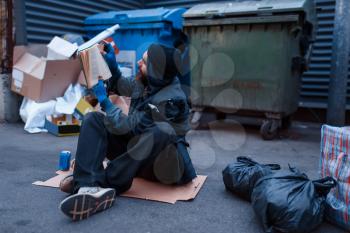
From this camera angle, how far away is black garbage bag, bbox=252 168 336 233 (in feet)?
5.95

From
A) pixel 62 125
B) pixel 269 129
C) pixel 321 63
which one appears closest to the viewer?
pixel 62 125

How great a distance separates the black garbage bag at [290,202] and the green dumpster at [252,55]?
2.28 metres

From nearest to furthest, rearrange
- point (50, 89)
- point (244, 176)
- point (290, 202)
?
point (290, 202), point (244, 176), point (50, 89)

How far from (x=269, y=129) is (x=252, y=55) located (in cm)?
94

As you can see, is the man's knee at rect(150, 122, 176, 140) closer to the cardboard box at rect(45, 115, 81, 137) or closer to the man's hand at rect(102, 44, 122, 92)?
the man's hand at rect(102, 44, 122, 92)

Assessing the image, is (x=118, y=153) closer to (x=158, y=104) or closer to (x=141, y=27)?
(x=158, y=104)

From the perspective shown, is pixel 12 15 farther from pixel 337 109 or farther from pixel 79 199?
pixel 337 109

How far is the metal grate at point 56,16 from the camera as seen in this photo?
15.9 ft

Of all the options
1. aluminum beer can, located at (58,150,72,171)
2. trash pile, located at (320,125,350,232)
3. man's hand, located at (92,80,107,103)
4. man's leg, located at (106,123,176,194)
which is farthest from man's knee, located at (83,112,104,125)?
trash pile, located at (320,125,350,232)

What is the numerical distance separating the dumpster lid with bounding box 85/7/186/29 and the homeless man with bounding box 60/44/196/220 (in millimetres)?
2807

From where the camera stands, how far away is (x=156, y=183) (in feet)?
8.46

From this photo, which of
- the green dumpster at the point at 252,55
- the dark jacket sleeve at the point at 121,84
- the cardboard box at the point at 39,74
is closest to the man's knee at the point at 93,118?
the dark jacket sleeve at the point at 121,84

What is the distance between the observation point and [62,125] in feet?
13.6

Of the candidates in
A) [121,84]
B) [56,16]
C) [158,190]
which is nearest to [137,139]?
[158,190]
